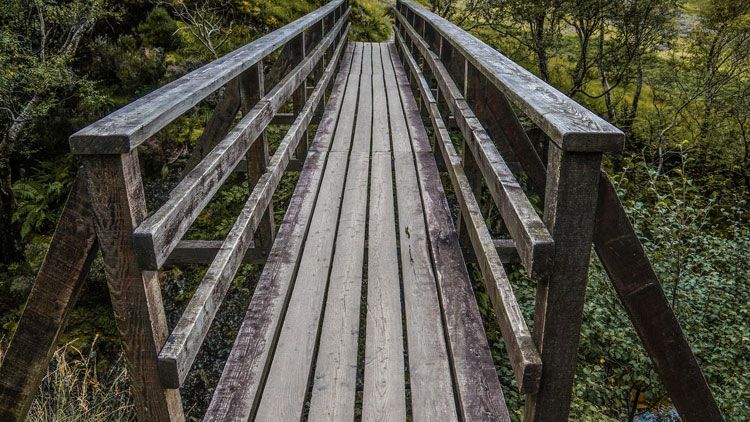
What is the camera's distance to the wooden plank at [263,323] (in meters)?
2.06

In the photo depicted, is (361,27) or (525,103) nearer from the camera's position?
(525,103)

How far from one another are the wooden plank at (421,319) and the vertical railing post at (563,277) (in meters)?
0.39

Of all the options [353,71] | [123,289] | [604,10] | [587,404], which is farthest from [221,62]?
[604,10]

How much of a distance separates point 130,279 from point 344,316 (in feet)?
3.88

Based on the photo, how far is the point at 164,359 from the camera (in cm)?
176

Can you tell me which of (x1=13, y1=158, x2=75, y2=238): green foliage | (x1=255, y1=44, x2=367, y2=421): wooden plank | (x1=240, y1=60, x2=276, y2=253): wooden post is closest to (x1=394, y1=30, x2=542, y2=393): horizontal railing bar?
(x1=255, y1=44, x2=367, y2=421): wooden plank

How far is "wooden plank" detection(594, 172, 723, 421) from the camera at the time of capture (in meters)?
1.77

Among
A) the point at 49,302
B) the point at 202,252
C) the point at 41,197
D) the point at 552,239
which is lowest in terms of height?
the point at 41,197

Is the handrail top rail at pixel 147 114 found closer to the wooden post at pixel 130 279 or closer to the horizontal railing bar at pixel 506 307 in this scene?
the wooden post at pixel 130 279

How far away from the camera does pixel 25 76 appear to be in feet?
31.2

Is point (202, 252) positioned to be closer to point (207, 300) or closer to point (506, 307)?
point (207, 300)

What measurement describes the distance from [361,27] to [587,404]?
1498 centimetres

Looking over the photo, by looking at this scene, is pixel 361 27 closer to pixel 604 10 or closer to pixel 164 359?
pixel 604 10

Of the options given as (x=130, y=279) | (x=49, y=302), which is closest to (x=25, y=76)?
(x=49, y=302)
